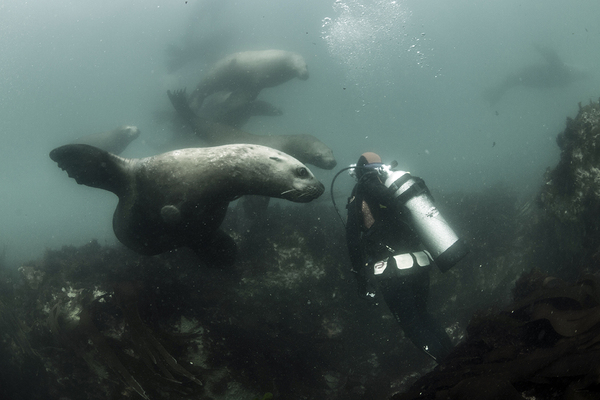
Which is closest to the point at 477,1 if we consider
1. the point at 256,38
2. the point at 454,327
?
the point at 256,38

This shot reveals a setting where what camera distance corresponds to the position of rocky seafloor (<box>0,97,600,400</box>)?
3951 millimetres

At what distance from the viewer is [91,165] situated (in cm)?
311

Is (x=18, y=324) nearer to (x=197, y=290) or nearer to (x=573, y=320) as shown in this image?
(x=197, y=290)

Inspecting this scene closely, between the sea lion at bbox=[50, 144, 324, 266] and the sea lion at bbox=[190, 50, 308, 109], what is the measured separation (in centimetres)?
727

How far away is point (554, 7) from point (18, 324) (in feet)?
269

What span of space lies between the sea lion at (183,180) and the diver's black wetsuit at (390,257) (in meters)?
0.84

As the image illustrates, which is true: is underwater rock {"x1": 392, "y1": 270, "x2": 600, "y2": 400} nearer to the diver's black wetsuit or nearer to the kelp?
the diver's black wetsuit

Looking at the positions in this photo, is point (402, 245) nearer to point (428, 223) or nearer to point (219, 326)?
point (428, 223)

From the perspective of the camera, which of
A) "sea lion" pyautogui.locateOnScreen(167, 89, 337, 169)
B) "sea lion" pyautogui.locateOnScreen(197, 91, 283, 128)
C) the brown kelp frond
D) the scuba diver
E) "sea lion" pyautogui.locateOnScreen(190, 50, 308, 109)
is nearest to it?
the scuba diver

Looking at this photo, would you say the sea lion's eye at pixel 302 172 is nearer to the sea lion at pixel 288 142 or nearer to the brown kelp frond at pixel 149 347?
the brown kelp frond at pixel 149 347

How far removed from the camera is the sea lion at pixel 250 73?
33.8 feet

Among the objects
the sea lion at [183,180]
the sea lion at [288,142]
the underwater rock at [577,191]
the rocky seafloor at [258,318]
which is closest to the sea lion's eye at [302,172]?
the sea lion at [183,180]

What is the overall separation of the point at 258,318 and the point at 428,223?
9.61 feet

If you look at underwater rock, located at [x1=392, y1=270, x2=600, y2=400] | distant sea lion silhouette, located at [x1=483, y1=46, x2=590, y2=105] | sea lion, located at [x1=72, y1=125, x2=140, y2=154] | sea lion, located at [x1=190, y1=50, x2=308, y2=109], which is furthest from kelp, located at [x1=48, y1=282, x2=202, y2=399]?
distant sea lion silhouette, located at [x1=483, y1=46, x2=590, y2=105]
